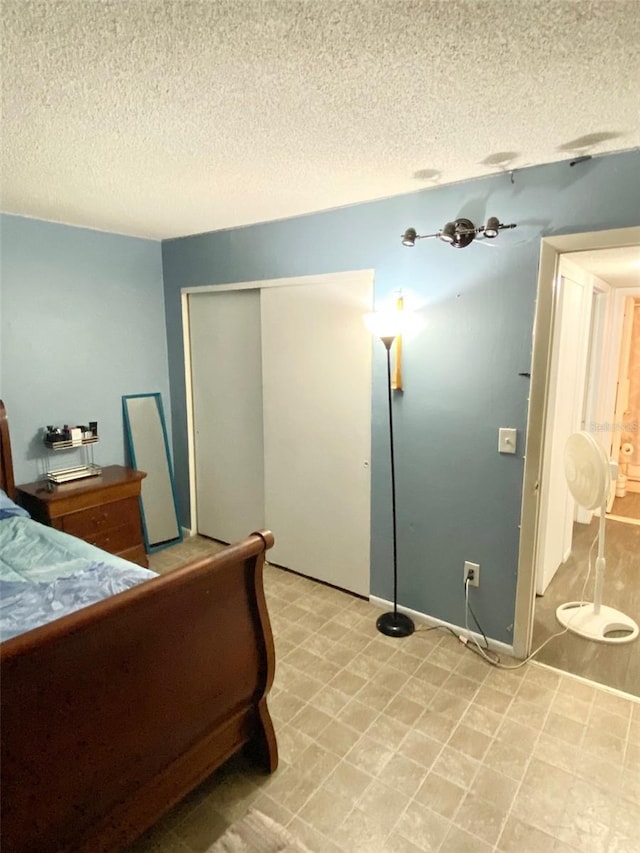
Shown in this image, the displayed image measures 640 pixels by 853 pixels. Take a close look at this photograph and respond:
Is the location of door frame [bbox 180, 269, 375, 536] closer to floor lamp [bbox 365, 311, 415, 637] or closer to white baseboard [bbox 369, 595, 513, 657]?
floor lamp [bbox 365, 311, 415, 637]

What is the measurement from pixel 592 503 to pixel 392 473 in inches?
41.5

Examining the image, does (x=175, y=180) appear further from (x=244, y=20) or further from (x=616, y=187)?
(x=616, y=187)

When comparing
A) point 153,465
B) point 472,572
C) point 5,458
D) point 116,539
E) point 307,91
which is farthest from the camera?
point 153,465

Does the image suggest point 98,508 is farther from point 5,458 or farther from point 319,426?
point 319,426

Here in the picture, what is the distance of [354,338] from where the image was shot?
284cm

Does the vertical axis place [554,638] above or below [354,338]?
below

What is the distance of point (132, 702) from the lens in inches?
52.3

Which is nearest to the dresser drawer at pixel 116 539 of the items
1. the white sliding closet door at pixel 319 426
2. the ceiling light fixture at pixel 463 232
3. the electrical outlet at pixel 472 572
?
the white sliding closet door at pixel 319 426

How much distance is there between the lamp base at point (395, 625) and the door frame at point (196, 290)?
1.89 meters

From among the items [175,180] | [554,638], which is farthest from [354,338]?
[554,638]

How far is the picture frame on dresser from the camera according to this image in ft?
12.1

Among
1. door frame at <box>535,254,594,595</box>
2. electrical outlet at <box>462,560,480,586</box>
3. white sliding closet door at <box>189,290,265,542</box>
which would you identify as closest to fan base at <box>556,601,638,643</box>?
door frame at <box>535,254,594,595</box>

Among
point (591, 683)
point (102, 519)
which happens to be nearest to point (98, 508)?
point (102, 519)

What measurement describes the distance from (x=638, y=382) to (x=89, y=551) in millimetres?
4963
